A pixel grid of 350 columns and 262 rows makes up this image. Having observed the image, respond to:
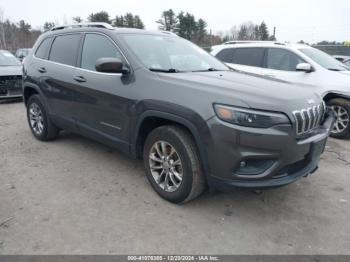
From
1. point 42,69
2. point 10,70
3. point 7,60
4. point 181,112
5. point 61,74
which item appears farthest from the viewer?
point 7,60

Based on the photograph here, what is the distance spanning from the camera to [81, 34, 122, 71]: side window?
3929 mm

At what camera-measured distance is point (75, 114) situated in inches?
175

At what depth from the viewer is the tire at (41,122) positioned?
5.20m

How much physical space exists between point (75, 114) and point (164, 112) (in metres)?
1.79

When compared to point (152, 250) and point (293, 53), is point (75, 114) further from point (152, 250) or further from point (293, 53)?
point (293, 53)

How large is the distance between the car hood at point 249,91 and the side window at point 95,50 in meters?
0.89

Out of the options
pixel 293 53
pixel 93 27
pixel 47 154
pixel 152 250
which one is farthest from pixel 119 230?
pixel 293 53

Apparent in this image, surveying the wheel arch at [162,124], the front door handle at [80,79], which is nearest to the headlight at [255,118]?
the wheel arch at [162,124]

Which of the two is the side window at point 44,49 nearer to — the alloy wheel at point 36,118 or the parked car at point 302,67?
the alloy wheel at point 36,118

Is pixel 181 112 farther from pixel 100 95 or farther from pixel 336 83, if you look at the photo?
pixel 336 83

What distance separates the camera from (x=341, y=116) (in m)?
6.13

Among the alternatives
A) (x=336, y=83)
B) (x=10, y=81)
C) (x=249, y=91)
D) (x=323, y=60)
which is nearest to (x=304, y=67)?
(x=336, y=83)

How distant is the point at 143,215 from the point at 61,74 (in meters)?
2.50

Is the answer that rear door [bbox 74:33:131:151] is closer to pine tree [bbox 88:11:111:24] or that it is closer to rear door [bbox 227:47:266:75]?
rear door [bbox 227:47:266:75]
